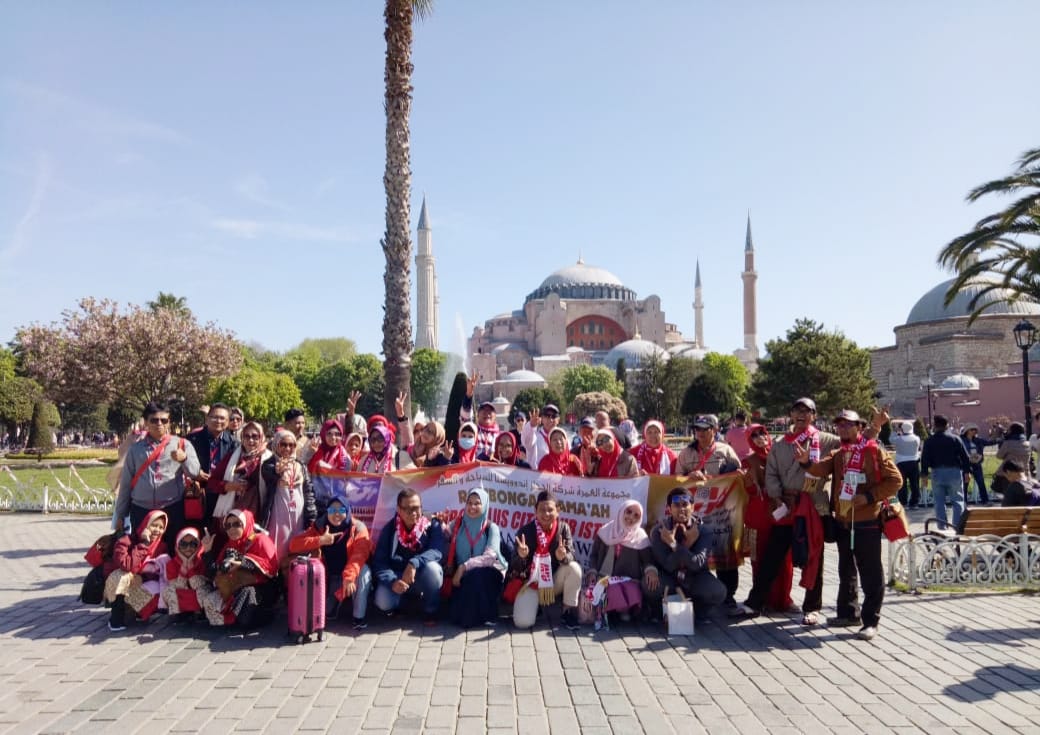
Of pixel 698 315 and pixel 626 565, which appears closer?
pixel 626 565

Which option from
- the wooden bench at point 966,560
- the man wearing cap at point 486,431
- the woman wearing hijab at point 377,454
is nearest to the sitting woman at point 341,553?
the woman wearing hijab at point 377,454

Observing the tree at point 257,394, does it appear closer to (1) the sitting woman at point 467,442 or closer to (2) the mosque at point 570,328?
(1) the sitting woman at point 467,442

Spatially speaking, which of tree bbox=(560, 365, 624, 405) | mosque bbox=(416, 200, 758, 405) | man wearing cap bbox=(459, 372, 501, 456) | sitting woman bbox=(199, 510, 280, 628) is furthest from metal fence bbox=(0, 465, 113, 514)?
mosque bbox=(416, 200, 758, 405)

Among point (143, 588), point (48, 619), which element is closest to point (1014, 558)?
point (143, 588)

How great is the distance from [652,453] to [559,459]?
98 centimetres

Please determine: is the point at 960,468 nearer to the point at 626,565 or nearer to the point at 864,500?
the point at 864,500

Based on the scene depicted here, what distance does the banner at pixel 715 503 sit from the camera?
6367mm

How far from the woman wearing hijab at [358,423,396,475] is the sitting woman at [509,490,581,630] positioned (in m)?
1.79

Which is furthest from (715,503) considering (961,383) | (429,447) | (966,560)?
(961,383)

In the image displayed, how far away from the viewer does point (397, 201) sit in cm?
977

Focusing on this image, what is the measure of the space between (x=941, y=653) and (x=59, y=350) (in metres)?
29.0

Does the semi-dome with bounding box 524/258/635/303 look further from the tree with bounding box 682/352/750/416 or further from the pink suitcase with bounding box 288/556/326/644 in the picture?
the pink suitcase with bounding box 288/556/326/644

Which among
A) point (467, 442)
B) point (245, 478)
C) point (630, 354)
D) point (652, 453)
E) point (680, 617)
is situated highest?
point (630, 354)

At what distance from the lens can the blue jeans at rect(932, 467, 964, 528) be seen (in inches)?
379
